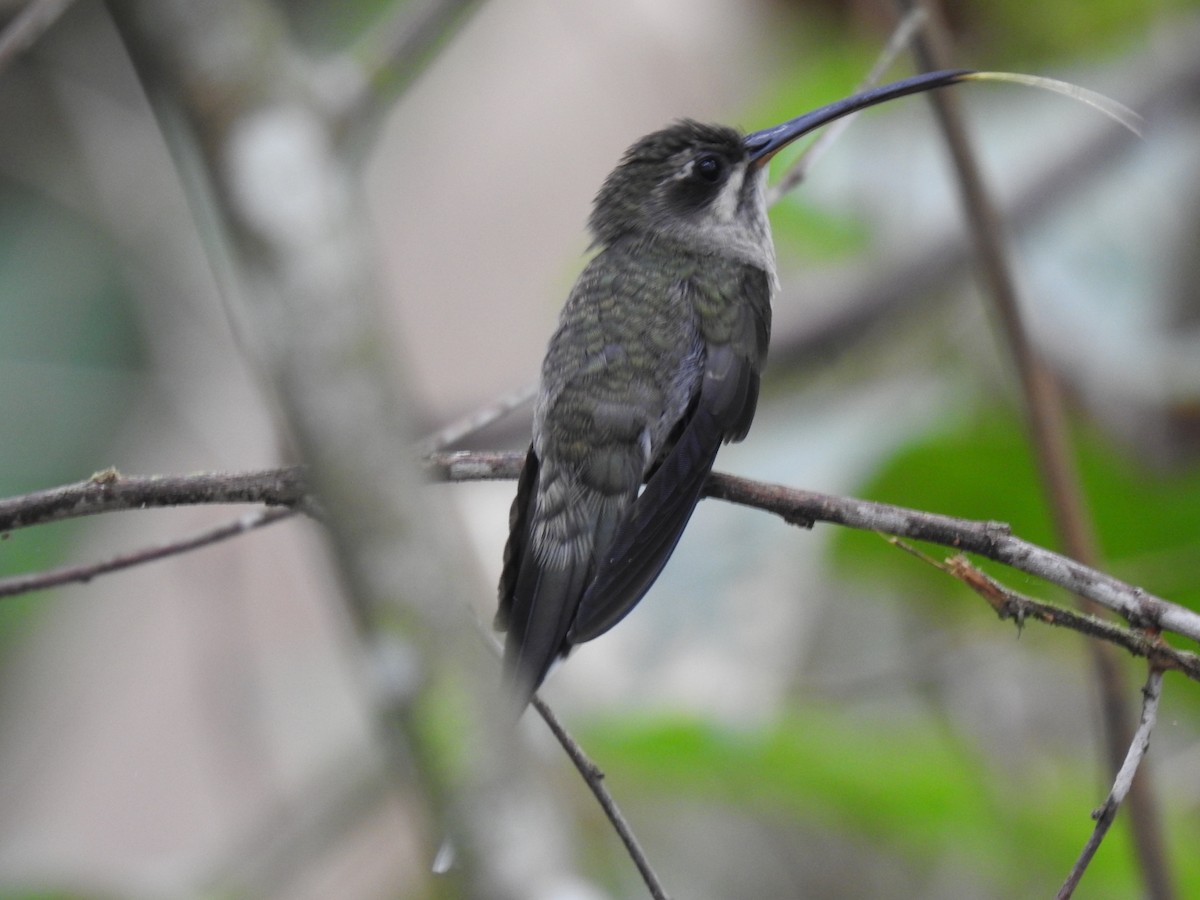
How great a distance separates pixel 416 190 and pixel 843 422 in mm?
4100

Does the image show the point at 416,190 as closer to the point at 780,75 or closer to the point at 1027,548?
the point at 780,75

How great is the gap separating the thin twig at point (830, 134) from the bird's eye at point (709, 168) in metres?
0.28

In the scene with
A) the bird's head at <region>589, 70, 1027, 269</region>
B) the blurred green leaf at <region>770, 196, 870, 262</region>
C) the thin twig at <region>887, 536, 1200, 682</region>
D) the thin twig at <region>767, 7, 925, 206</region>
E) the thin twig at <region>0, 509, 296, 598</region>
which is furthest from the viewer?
the blurred green leaf at <region>770, 196, 870, 262</region>

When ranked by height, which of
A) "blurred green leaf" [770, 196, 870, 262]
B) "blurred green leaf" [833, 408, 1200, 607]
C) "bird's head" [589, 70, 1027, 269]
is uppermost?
"blurred green leaf" [770, 196, 870, 262]

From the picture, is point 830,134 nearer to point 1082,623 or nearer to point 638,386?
point 638,386

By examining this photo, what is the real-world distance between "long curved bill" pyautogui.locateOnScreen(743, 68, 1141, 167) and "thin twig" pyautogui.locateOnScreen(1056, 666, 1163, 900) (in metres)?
Answer: 1.07

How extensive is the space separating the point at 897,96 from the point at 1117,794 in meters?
1.60

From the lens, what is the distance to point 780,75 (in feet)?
22.9

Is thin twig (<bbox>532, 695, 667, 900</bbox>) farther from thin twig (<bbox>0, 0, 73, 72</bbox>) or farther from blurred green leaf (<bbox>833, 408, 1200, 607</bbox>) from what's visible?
blurred green leaf (<bbox>833, 408, 1200, 607</bbox>)

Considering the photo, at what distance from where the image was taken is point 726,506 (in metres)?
4.05

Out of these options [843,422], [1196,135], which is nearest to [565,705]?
[843,422]

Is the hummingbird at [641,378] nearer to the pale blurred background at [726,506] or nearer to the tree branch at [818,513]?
the tree branch at [818,513]

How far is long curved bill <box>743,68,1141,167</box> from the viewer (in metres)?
2.30

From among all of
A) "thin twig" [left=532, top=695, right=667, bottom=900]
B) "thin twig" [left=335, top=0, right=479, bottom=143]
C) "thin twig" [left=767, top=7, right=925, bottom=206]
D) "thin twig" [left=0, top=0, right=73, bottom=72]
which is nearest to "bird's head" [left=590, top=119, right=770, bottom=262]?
"thin twig" [left=767, top=7, right=925, bottom=206]
